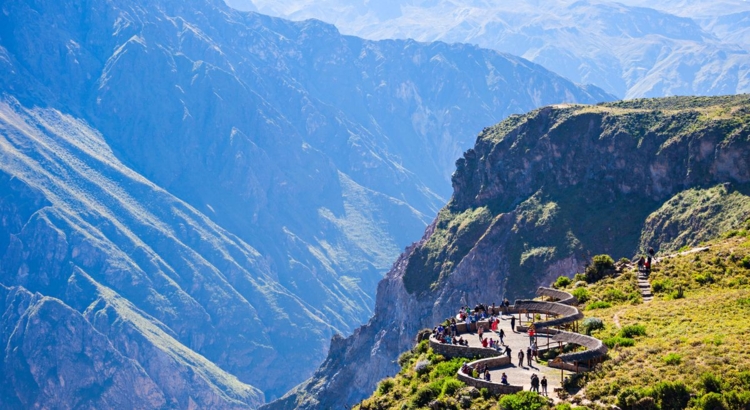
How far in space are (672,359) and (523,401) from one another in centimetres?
850

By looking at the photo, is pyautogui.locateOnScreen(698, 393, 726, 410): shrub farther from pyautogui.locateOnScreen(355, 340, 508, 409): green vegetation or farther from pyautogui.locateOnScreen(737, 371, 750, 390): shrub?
pyautogui.locateOnScreen(355, 340, 508, 409): green vegetation

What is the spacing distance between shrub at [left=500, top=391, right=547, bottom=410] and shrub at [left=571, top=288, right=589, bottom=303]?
28180 mm

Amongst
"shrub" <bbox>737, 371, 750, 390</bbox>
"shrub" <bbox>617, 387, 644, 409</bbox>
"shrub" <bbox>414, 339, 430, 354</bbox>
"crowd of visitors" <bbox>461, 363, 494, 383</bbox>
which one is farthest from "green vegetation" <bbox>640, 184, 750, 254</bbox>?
"shrub" <bbox>617, 387, 644, 409</bbox>

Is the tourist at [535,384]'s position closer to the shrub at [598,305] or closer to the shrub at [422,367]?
the shrub at [422,367]

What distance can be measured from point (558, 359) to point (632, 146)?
141803 mm

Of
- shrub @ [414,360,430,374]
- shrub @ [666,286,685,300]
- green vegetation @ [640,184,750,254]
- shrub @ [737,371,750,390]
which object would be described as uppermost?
green vegetation @ [640,184,750,254]

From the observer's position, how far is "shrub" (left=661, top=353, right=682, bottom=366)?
5322 cm

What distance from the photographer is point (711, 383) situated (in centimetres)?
4900

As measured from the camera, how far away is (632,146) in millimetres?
192875

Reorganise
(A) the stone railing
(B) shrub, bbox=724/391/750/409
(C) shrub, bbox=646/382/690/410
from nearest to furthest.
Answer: (B) shrub, bbox=724/391/750/409, (C) shrub, bbox=646/382/690/410, (A) the stone railing

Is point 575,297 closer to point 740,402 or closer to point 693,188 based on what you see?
point 740,402

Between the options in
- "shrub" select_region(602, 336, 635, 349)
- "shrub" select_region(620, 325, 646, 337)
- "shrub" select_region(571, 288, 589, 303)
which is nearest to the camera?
"shrub" select_region(602, 336, 635, 349)

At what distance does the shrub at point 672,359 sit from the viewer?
5322 cm

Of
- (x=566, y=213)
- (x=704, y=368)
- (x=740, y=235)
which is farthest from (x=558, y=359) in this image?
(x=566, y=213)
